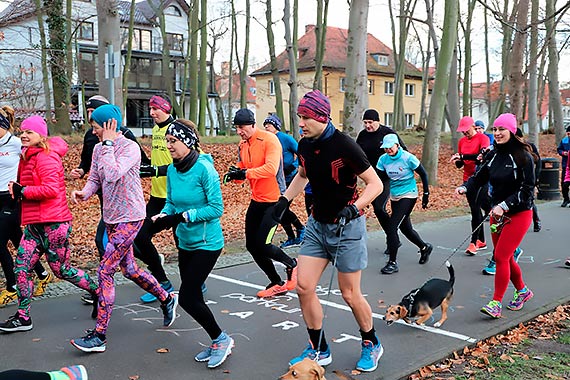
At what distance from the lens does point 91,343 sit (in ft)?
15.8

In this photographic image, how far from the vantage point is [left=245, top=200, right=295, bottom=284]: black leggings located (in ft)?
21.0

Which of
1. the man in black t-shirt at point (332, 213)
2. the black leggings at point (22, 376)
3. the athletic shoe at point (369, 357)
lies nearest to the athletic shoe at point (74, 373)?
the black leggings at point (22, 376)

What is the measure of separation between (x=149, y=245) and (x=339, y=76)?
48.1 meters

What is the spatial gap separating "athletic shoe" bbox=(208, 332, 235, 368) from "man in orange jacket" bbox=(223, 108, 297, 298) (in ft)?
5.84

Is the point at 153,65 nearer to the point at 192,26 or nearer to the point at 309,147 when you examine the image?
the point at 192,26

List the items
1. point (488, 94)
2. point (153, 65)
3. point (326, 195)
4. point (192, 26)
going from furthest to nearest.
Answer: point (153, 65)
point (488, 94)
point (192, 26)
point (326, 195)

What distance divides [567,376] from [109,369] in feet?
11.5

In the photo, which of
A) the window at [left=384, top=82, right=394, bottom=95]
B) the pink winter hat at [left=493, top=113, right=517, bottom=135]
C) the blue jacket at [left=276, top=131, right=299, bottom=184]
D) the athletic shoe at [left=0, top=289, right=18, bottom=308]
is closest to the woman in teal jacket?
the athletic shoe at [left=0, top=289, right=18, bottom=308]

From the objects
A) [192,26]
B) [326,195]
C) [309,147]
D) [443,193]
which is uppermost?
[192,26]

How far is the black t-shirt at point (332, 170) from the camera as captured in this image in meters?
4.25

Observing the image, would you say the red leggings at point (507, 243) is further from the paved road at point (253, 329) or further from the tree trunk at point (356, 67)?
the tree trunk at point (356, 67)

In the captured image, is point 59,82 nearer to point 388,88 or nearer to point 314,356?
point 314,356

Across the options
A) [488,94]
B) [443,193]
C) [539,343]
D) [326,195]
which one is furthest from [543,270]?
[488,94]

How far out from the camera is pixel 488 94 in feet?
137
